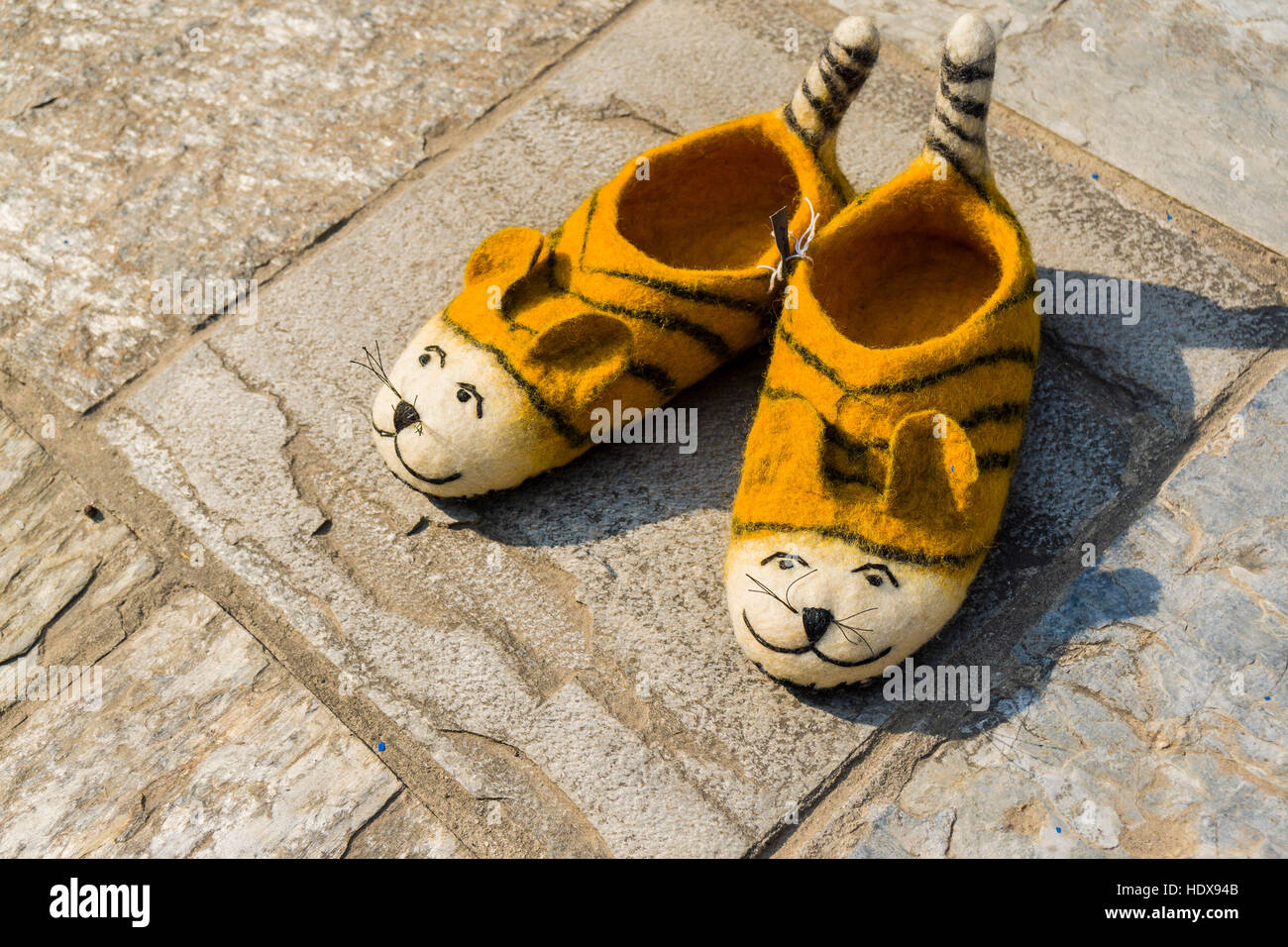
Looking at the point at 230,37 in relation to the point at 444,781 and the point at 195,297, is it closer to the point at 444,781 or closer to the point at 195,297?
the point at 195,297

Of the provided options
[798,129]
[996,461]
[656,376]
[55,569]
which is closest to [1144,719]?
[996,461]

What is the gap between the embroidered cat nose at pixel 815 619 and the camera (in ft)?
6.73

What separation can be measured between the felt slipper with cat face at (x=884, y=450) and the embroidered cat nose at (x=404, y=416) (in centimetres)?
66

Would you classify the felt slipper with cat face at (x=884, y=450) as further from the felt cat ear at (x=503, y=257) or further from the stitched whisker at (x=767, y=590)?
the felt cat ear at (x=503, y=257)

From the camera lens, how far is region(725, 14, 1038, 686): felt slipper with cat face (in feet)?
6.79

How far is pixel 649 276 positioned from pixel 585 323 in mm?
160

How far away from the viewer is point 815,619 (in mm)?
2051

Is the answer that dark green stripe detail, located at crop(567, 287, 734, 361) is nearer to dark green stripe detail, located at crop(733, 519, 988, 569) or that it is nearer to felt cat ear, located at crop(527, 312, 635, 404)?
felt cat ear, located at crop(527, 312, 635, 404)

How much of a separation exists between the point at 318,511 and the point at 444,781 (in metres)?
0.67

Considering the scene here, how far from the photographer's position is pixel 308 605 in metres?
2.45

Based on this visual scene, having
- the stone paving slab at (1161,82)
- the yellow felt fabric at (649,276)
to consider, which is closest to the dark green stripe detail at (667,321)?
the yellow felt fabric at (649,276)

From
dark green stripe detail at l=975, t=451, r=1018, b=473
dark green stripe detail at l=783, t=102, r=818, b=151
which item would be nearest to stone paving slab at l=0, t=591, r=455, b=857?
dark green stripe detail at l=975, t=451, r=1018, b=473

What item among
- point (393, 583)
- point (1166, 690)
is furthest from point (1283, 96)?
point (393, 583)

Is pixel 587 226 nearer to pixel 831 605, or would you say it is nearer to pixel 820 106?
pixel 820 106
